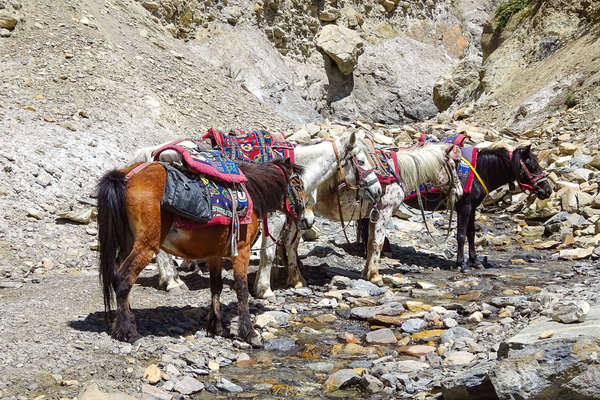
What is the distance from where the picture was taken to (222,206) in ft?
18.2

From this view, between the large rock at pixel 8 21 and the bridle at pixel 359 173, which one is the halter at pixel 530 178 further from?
the large rock at pixel 8 21

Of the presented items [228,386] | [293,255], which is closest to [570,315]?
[228,386]

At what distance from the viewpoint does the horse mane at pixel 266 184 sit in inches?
237

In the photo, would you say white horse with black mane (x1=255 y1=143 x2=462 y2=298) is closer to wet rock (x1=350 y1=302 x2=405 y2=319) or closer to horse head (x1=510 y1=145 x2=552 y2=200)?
horse head (x1=510 y1=145 x2=552 y2=200)

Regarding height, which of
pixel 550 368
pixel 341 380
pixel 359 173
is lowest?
pixel 341 380

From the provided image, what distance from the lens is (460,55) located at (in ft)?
125

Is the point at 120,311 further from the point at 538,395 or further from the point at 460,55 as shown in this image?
the point at 460,55

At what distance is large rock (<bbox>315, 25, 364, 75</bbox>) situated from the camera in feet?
101

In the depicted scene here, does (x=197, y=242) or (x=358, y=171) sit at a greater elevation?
(x=358, y=171)

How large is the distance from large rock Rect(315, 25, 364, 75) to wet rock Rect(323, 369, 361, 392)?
27.5 meters

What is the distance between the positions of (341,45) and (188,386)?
2826 centimetres

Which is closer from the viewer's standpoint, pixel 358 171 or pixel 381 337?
pixel 381 337

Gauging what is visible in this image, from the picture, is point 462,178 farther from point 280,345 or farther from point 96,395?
point 96,395

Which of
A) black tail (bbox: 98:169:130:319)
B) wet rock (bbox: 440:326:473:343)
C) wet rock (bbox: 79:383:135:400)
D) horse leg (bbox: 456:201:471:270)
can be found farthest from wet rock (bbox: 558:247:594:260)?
wet rock (bbox: 79:383:135:400)
